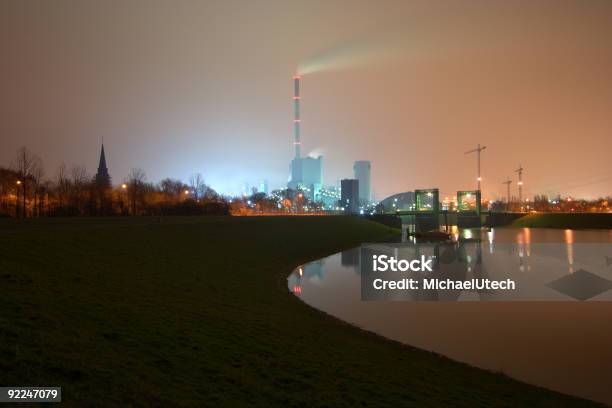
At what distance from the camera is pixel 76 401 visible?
6047 mm

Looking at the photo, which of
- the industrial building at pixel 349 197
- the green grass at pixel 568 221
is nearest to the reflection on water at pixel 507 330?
the green grass at pixel 568 221

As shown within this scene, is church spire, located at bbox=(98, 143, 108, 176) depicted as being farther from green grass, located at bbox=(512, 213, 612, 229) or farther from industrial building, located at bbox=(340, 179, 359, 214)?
green grass, located at bbox=(512, 213, 612, 229)

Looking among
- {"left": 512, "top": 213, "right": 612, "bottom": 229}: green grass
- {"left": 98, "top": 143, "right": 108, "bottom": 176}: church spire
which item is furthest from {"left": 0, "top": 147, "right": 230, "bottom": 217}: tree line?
{"left": 512, "top": 213, "right": 612, "bottom": 229}: green grass

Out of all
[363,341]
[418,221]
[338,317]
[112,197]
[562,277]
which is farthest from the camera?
[418,221]

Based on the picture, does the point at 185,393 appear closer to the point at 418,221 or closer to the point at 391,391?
the point at 391,391

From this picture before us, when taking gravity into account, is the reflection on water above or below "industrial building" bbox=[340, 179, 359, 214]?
below

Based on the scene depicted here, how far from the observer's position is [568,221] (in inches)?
4811

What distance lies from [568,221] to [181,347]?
442ft

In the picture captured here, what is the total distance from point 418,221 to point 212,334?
4100 inches

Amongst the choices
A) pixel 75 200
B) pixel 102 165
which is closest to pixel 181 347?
pixel 75 200

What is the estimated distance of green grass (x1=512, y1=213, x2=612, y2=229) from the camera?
11475 centimetres

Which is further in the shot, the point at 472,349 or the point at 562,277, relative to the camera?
the point at 562,277

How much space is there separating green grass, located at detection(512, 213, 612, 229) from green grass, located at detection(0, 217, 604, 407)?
395ft

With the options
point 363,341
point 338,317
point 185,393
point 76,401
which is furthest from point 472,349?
point 76,401
